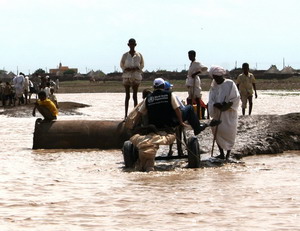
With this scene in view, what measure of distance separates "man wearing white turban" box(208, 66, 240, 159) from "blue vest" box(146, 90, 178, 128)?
90 cm

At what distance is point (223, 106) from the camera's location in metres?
11.6

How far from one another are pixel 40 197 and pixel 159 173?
2450 millimetres

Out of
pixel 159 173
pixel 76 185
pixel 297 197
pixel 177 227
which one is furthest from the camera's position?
pixel 159 173

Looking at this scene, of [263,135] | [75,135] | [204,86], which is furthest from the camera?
[204,86]

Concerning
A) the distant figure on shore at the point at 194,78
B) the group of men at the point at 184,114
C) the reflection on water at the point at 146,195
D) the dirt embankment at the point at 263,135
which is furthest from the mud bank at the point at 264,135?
the distant figure on shore at the point at 194,78

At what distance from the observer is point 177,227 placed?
6.53 metres

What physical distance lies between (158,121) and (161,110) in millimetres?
160

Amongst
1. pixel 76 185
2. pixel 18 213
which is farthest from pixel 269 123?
pixel 18 213

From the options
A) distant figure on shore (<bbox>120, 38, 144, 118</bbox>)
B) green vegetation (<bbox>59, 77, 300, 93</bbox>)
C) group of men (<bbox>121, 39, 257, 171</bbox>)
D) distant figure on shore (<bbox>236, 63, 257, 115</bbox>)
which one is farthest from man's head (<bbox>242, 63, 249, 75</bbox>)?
green vegetation (<bbox>59, 77, 300, 93</bbox>)

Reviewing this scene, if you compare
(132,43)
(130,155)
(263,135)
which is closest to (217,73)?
(130,155)

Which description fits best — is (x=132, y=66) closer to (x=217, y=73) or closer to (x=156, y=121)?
(x=217, y=73)

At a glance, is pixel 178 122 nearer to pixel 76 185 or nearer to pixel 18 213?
pixel 76 185

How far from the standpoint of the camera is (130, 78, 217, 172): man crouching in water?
1071 cm

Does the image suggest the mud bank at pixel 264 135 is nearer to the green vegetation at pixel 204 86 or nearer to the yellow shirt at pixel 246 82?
the yellow shirt at pixel 246 82
